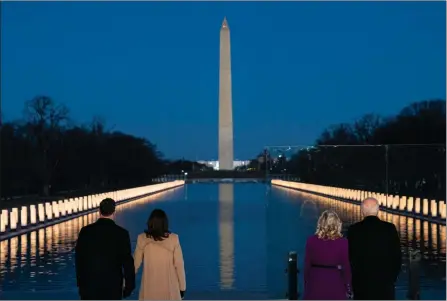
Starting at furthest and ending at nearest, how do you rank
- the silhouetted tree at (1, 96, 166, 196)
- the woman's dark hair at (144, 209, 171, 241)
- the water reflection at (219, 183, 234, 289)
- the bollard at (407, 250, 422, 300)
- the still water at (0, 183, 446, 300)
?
the silhouetted tree at (1, 96, 166, 196)
the water reflection at (219, 183, 234, 289)
the still water at (0, 183, 446, 300)
the bollard at (407, 250, 422, 300)
the woman's dark hair at (144, 209, 171, 241)

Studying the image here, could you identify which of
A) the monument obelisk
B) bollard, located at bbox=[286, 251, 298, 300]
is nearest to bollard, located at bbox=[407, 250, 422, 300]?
bollard, located at bbox=[286, 251, 298, 300]

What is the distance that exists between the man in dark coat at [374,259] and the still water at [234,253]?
3.74 metres

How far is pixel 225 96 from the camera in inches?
2859

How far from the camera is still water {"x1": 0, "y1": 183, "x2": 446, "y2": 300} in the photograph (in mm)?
11523

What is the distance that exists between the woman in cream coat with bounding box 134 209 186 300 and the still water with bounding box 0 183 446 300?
3.59m

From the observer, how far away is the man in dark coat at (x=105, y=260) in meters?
6.20

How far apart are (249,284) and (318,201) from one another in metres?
5.59

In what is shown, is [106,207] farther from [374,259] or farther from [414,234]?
[414,234]

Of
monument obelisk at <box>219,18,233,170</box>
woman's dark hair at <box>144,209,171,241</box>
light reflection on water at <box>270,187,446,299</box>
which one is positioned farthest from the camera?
monument obelisk at <box>219,18,233,170</box>

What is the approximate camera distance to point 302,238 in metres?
14.6

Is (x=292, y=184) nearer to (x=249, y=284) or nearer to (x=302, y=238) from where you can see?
(x=302, y=238)

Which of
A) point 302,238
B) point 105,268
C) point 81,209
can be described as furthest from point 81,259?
point 81,209

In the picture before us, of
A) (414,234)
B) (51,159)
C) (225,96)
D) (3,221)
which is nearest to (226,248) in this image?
(414,234)

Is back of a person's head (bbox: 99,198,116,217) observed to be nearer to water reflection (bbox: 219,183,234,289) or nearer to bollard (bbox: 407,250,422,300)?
bollard (bbox: 407,250,422,300)
